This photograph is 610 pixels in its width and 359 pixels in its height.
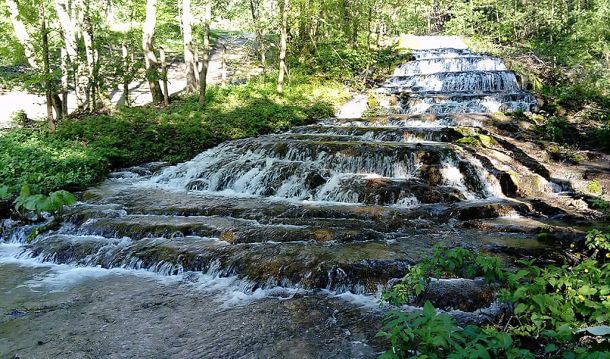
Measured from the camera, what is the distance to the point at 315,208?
27.7 feet

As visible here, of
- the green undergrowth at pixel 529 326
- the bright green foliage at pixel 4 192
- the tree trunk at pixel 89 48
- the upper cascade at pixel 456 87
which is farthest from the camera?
the upper cascade at pixel 456 87

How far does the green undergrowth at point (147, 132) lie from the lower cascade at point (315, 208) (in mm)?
861

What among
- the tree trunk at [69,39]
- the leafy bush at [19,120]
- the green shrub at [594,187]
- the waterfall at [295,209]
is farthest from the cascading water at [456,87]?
the leafy bush at [19,120]

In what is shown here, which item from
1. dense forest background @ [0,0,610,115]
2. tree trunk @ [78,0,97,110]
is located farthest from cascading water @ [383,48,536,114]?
tree trunk @ [78,0,97,110]

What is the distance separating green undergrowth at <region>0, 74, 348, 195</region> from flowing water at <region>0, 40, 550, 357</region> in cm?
92

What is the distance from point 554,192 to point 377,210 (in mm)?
4559

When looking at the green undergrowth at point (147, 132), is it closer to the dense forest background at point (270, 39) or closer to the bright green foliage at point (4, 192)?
the bright green foliage at point (4, 192)

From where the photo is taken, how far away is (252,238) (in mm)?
6699

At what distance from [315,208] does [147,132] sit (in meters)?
7.90

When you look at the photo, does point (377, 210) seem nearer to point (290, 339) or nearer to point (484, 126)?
point (290, 339)

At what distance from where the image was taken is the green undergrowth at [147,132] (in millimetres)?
10616

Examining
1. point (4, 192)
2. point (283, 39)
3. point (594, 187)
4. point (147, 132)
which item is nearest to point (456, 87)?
point (283, 39)

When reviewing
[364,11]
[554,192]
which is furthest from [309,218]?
[364,11]

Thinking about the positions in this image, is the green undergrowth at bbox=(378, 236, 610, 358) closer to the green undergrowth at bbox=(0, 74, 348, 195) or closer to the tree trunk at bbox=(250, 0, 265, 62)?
the green undergrowth at bbox=(0, 74, 348, 195)
